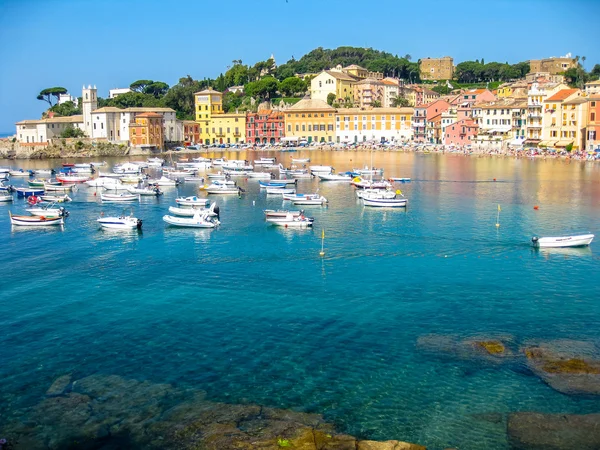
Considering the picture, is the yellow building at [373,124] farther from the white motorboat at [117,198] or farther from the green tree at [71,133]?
the white motorboat at [117,198]

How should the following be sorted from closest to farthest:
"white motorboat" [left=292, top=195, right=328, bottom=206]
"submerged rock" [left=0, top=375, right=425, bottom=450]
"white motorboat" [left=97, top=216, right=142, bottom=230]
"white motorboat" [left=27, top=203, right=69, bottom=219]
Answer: "submerged rock" [left=0, top=375, right=425, bottom=450] < "white motorboat" [left=97, top=216, right=142, bottom=230] < "white motorboat" [left=27, top=203, right=69, bottom=219] < "white motorboat" [left=292, top=195, right=328, bottom=206]

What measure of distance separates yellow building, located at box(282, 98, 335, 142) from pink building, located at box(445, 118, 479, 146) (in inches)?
611

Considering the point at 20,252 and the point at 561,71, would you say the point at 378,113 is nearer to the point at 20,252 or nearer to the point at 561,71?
the point at 561,71

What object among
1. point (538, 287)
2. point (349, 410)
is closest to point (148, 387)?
point (349, 410)

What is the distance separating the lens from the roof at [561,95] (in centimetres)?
6372

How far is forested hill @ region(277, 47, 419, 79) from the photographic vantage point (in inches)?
4390

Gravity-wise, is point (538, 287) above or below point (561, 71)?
below

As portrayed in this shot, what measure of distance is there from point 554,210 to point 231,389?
25.0 meters

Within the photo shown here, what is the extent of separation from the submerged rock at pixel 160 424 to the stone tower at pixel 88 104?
239 feet

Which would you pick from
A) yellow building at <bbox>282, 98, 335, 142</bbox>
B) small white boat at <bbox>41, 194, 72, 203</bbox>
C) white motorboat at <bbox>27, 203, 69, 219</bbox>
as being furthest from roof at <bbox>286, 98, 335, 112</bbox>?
white motorboat at <bbox>27, 203, 69, 219</bbox>

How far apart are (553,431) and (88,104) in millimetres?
78703

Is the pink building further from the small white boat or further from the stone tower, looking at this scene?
the small white boat

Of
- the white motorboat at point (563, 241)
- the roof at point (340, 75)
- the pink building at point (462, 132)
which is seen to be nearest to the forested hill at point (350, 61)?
the roof at point (340, 75)

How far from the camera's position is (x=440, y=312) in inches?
662
